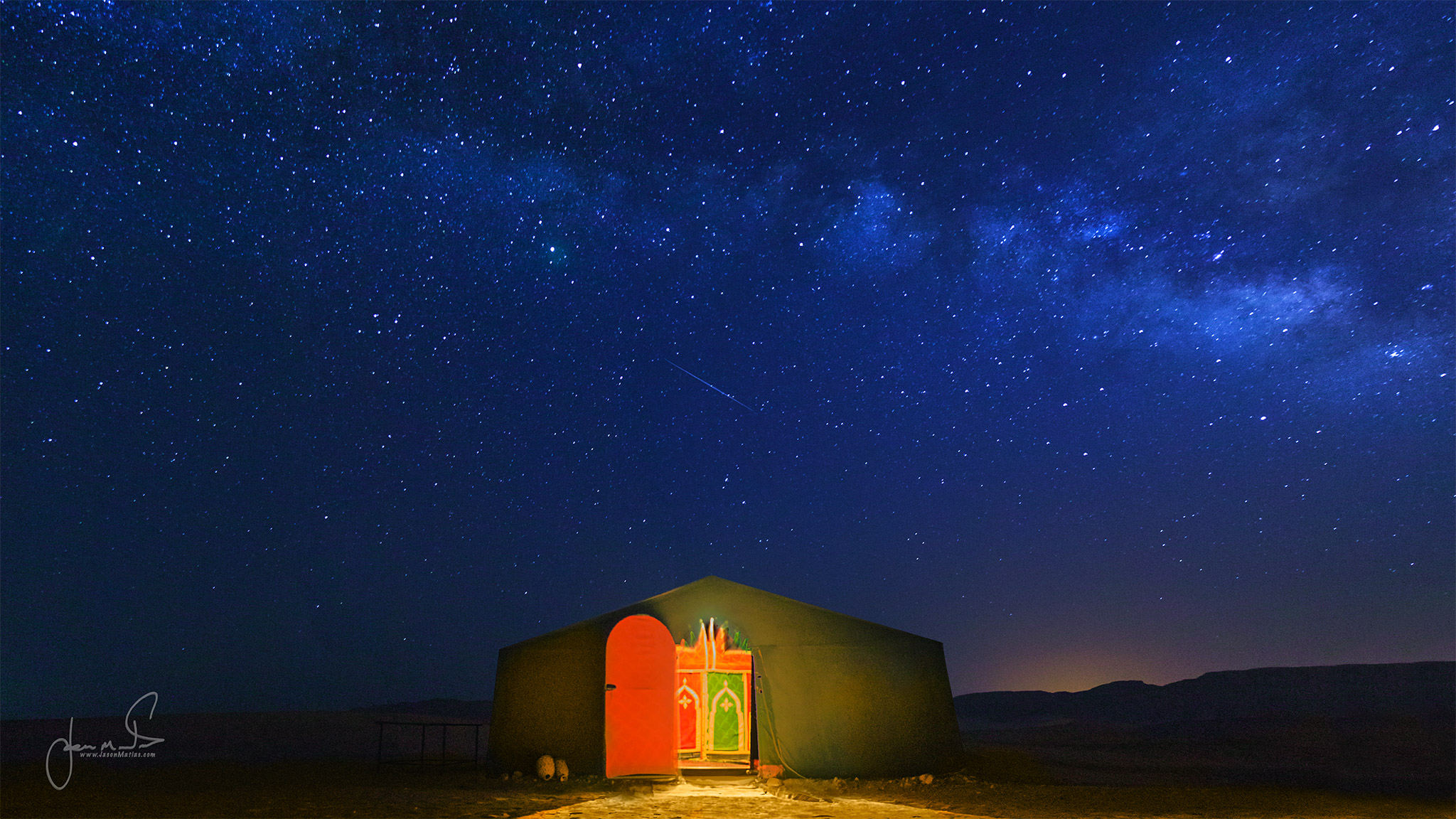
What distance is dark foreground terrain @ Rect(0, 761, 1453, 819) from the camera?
9.16 metres

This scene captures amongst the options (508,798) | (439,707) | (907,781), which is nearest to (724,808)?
(508,798)

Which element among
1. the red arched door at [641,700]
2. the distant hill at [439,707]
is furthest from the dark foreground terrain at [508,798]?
the distant hill at [439,707]

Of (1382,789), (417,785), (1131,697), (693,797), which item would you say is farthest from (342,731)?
(1131,697)

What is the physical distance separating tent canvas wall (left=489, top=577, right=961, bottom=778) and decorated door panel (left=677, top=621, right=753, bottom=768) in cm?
181

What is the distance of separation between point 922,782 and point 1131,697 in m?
49.7

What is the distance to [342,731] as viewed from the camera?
29.4 metres

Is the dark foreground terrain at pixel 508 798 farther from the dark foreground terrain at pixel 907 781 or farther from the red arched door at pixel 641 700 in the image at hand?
the red arched door at pixel 641 700

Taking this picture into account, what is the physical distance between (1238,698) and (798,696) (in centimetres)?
5414

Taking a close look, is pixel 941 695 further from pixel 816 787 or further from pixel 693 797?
pixel 693 797

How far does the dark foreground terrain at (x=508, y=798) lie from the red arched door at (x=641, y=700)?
0.76 m

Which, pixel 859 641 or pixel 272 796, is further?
pixel 859 641

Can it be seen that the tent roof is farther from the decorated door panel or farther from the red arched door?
the decorated door panel

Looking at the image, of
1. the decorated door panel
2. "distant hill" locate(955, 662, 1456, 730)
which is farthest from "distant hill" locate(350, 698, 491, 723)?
the decorated door panel

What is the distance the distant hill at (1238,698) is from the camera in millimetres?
44781
